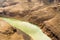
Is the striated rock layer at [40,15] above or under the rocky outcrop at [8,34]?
under

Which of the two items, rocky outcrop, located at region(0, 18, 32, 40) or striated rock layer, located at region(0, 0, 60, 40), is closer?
rocky outcrop, located at region(0, 18, 32, 40)

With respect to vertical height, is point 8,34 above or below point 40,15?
above

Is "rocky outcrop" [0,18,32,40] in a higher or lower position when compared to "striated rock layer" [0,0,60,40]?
higher

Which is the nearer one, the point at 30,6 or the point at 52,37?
the point at 52,37

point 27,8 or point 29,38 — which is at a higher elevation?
point 29,38

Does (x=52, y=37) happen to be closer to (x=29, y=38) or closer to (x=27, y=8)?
(x=29, y=38)

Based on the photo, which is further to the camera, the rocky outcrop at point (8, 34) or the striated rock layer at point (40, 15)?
the striated rock layer at point (40, 15)

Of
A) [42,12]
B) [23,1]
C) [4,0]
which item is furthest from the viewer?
[4,0]

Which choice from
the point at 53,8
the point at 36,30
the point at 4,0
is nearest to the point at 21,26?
the point at 36,30

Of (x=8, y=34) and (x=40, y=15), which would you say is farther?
(x=40, y=15)

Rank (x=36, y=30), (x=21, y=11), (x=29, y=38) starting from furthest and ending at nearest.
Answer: (x=21, y=11)
(x=36, y=30)
(x=29, y=38)

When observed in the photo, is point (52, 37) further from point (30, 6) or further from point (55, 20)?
point (30, 6)
